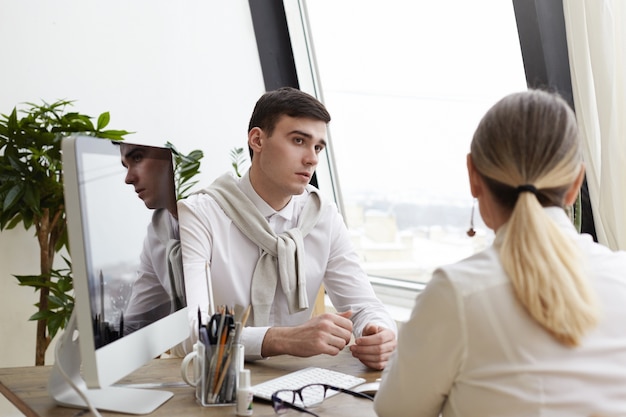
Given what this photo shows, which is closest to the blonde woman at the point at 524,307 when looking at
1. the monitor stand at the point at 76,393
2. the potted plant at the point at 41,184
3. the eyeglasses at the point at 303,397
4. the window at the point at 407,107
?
the eyeglasses at the point at 303,397

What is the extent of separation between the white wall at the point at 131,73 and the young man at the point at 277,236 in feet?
4.64

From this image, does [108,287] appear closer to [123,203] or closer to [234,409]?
[123,203]

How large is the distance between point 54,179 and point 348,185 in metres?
1.61

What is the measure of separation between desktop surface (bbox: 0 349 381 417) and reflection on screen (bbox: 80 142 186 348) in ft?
0.58

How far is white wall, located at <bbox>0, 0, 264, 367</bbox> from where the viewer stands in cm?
342

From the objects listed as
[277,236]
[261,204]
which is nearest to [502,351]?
[277,236]

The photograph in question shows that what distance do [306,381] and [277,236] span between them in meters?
0.70

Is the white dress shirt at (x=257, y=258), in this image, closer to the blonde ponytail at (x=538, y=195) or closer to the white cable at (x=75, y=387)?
the white cable at (x=75, y=387)

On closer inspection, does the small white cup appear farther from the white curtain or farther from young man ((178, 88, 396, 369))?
the white curtain

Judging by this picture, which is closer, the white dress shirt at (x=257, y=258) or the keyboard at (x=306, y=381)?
the keyboard at (x=306, y=381)

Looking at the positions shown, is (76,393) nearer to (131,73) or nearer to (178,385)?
(178,385)

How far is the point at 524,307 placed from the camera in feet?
3.69

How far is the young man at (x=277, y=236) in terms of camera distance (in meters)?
2.30

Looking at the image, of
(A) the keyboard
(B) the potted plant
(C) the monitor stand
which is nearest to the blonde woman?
(A) the keyboard
